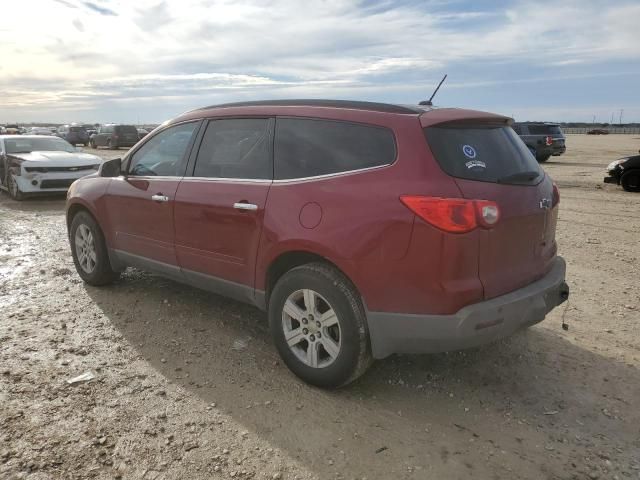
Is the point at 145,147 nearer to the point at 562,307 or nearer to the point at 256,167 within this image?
the point at 256,167

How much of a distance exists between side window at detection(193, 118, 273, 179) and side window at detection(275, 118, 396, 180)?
133mm

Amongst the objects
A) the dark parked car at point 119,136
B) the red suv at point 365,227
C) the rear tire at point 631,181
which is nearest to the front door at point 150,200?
the red suv at point 365,227

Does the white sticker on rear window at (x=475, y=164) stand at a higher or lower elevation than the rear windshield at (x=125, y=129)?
lower

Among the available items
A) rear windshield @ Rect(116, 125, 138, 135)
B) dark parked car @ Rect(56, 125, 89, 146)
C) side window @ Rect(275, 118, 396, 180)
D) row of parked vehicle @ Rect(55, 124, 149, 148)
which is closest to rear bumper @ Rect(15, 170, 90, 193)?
side window @ Rect(275, 118, 396, 180)

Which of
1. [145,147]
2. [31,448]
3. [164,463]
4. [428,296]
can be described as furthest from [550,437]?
[145,147]

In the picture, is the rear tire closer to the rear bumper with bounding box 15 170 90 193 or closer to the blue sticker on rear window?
the blue sticker on rear window

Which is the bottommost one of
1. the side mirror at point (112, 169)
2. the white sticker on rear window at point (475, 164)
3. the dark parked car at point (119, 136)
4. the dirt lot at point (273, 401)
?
the dirt lot at point (273, 401)

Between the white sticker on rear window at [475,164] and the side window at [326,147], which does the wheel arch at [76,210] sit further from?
the white sticker on rear window at [475,164]

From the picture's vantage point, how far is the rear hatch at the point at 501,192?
2.94 m

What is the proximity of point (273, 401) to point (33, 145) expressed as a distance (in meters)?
11.7

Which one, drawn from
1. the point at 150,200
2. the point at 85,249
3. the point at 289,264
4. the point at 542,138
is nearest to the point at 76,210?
the point at 85,249

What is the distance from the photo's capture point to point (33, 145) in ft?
41.1

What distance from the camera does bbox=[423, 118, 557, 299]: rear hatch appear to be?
294 cm

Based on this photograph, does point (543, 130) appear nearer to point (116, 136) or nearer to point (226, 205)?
point (226, 205)
